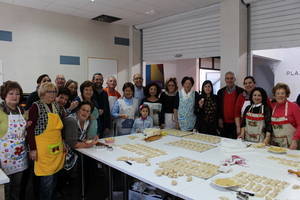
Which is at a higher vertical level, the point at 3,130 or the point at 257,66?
the point at 257,66

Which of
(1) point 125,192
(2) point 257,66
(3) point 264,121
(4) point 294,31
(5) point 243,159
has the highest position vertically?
(4) point 294,31

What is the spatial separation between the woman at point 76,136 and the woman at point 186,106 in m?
1.31

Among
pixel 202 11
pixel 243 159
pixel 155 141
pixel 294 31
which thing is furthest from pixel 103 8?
pixel 243 159

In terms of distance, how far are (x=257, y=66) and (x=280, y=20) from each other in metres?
0.96

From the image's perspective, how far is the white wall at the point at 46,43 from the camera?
431cm

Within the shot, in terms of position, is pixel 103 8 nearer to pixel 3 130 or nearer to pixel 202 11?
pixel 202 11

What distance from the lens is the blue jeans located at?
2.21m

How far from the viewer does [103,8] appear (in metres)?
4.46

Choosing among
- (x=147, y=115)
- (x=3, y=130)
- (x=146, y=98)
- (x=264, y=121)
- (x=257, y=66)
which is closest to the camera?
(x=3, y=130)

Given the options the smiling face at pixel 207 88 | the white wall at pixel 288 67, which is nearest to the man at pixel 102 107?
the smiling face at pixel 207 88

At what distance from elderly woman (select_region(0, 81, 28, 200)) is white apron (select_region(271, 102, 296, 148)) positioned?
2604 mm

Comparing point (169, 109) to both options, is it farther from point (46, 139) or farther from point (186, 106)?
point (46, 139)

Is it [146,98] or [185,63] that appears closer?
[146,98]

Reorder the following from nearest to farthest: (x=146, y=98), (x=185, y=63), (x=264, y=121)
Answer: (x=264, y=121) → (x=146, y=98) → (x=185, y=63)
